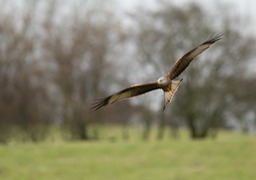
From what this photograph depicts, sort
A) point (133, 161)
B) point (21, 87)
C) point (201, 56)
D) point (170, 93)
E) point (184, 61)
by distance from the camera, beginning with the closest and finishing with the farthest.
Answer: point (170, 93)
point (184, 61)
point (133, 161)
point (201, 56)
point (21, 87)

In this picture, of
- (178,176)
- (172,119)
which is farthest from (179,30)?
(178,176)

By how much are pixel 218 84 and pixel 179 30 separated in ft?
10.1

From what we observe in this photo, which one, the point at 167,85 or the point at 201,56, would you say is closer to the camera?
the point at 167,85

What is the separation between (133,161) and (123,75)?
10.9 metres

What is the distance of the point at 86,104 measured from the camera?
30.1 meters

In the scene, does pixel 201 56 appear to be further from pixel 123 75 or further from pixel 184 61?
pixel 184 61

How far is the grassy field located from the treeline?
6.81 meters

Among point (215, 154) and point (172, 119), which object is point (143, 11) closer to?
point (172, 119)

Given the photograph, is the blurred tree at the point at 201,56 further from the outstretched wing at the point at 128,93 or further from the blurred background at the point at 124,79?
the outstretched wing at the point at 128,93

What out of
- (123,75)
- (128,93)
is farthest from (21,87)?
(128,93)

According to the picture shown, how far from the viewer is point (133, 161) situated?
1998 cm

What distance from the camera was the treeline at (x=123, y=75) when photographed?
28984 millimetres

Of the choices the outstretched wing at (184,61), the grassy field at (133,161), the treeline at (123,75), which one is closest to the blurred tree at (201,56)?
the treeline at (123,75)

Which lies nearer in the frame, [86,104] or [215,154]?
[215,154]
